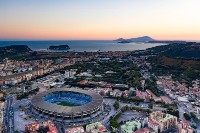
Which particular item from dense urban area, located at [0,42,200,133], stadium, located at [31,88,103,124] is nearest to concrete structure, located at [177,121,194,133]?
dense urban area, located at [0,42,200,133]

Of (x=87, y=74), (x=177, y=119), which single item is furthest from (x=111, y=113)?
(x=87, y=74)

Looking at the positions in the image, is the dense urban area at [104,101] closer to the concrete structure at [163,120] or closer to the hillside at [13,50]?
the concrete structure at [163,120]

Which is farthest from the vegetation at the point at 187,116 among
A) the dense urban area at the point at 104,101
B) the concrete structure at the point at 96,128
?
the concrete structure at the point at 96,128

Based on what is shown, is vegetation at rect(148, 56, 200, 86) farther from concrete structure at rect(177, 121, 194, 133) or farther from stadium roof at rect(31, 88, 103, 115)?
stadium roof at rect(31, 88, 103, 115)

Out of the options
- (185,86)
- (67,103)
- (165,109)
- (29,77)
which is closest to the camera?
(165,109)

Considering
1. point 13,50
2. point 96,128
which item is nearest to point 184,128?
point 96,128

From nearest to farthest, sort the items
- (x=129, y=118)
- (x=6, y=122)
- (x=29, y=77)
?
(x=6, y=122) < (x=129, y=118) < (x=29, y=77)

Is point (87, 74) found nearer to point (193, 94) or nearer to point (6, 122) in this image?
point (193, 94)

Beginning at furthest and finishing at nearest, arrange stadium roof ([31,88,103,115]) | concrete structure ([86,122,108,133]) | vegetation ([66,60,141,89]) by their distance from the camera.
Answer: vegetation ([66,60,141,89]), stadium roof ([31,88,103,115]), concrete structure ([86,122,108,133])
